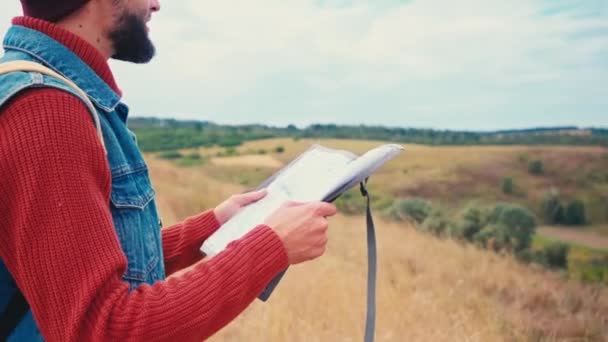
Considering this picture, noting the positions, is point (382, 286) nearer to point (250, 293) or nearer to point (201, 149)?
point (250, 293)

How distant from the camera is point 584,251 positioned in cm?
2316

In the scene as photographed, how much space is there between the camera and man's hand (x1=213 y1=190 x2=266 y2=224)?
1704 mm

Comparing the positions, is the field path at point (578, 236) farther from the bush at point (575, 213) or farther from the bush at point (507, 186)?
the bush at point (507, 186)

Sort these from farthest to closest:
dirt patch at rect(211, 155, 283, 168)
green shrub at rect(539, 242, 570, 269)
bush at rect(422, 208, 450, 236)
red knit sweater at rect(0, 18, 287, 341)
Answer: dirt patch at rect(211, 155, 283, 168) → green shrub at rect(539, 242, 570, 269) → bush at rect(422, 208, 450, 236) → red knit sweater at rect(0, 18, 287, 341)

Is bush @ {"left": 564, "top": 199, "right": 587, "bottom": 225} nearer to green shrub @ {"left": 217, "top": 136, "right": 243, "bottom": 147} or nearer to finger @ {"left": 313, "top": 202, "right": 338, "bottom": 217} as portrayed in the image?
green shrub @ {"left": 217, "top": 136, "right": 243, "bottom": 147}

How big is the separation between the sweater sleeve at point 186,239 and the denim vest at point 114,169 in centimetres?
41

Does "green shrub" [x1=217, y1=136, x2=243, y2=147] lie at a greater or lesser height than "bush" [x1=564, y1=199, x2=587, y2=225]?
greater

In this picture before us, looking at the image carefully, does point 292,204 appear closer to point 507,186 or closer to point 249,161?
point 249,161

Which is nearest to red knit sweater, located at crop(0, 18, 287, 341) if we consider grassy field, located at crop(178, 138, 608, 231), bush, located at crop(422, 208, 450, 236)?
bush, located at crop(422, 208, 450, 236)

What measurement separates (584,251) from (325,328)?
22.3 meters

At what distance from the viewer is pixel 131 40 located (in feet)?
4.58

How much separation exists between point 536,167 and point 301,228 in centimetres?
5436

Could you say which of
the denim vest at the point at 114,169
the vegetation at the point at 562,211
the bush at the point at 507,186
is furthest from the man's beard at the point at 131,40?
the bush at the point at 507,186

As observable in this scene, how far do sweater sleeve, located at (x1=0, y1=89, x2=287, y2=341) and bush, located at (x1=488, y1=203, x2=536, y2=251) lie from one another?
820 inches
